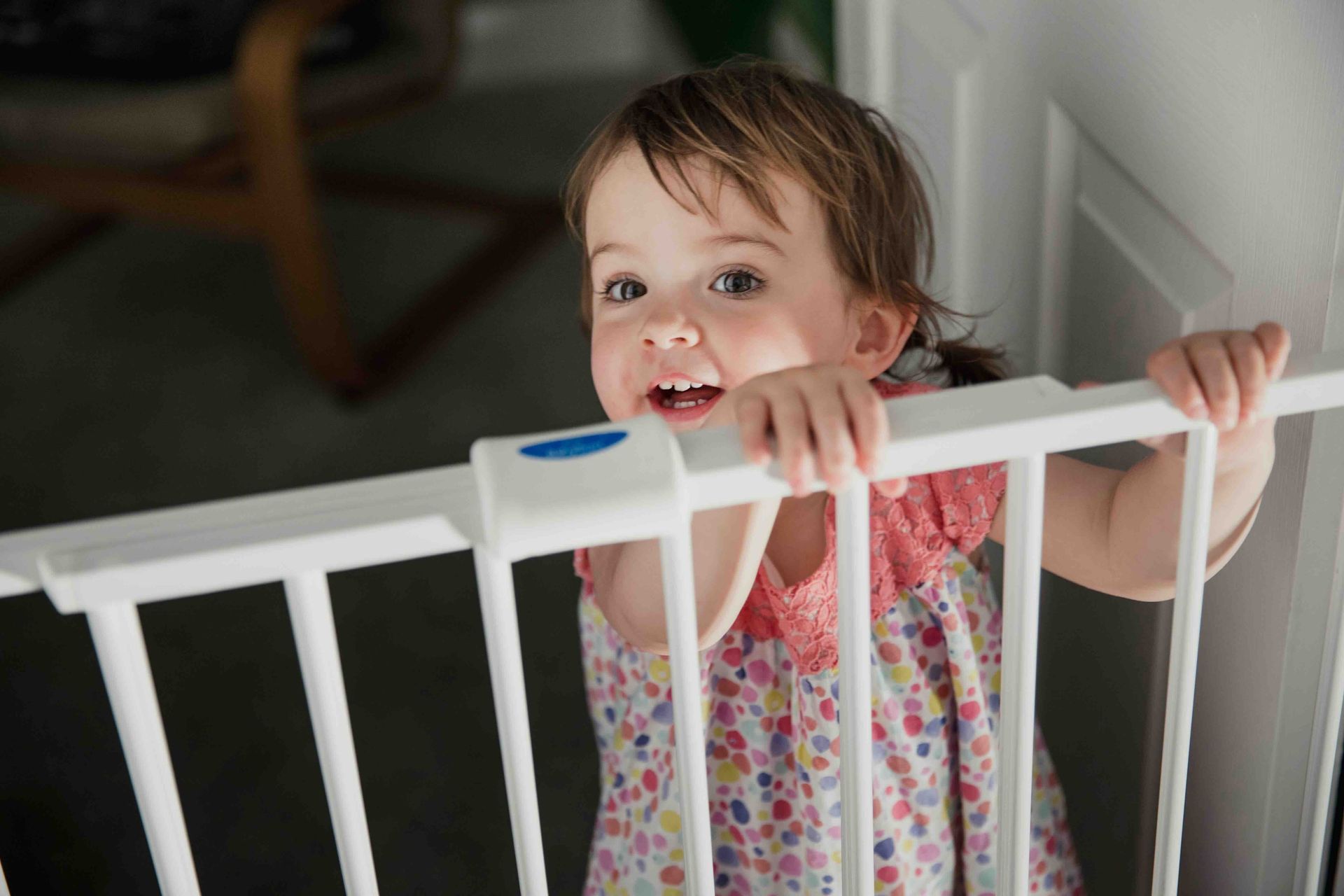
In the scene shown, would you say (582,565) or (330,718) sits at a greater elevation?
(582,565)

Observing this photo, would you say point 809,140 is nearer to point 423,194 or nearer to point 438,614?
point 438,614

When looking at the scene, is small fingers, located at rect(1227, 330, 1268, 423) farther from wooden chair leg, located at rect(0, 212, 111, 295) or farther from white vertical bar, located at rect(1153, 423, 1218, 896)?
wooden chair leg, located at rect(0, 212, 111, 295)

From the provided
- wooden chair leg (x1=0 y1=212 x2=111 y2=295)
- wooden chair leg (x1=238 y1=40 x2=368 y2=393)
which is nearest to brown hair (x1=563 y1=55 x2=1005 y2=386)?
wooden chair leg (x1=238 y1=40 x2=368 y2=393)

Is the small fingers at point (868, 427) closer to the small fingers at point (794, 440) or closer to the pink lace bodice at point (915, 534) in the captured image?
the small fingers at point (794, 440)

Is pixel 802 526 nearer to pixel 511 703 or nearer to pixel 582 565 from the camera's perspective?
pixel 582 565

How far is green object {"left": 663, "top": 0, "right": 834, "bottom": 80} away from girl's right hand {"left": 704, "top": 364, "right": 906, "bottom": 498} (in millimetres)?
1772

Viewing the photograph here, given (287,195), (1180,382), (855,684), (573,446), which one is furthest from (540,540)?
(287,195)

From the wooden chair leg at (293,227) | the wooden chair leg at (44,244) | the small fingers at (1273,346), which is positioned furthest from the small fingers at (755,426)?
the wooden chair leg at (44,244)

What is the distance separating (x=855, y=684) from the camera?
1.85ft

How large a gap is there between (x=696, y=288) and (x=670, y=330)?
0.04 meters

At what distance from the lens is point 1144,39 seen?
2.71 feet

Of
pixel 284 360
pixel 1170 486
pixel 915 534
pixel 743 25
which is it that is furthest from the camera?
pixel 743 25

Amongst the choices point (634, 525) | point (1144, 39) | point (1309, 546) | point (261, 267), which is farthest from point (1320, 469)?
point (261, 267)

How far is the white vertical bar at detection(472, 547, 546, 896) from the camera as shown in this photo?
516 millimetres
